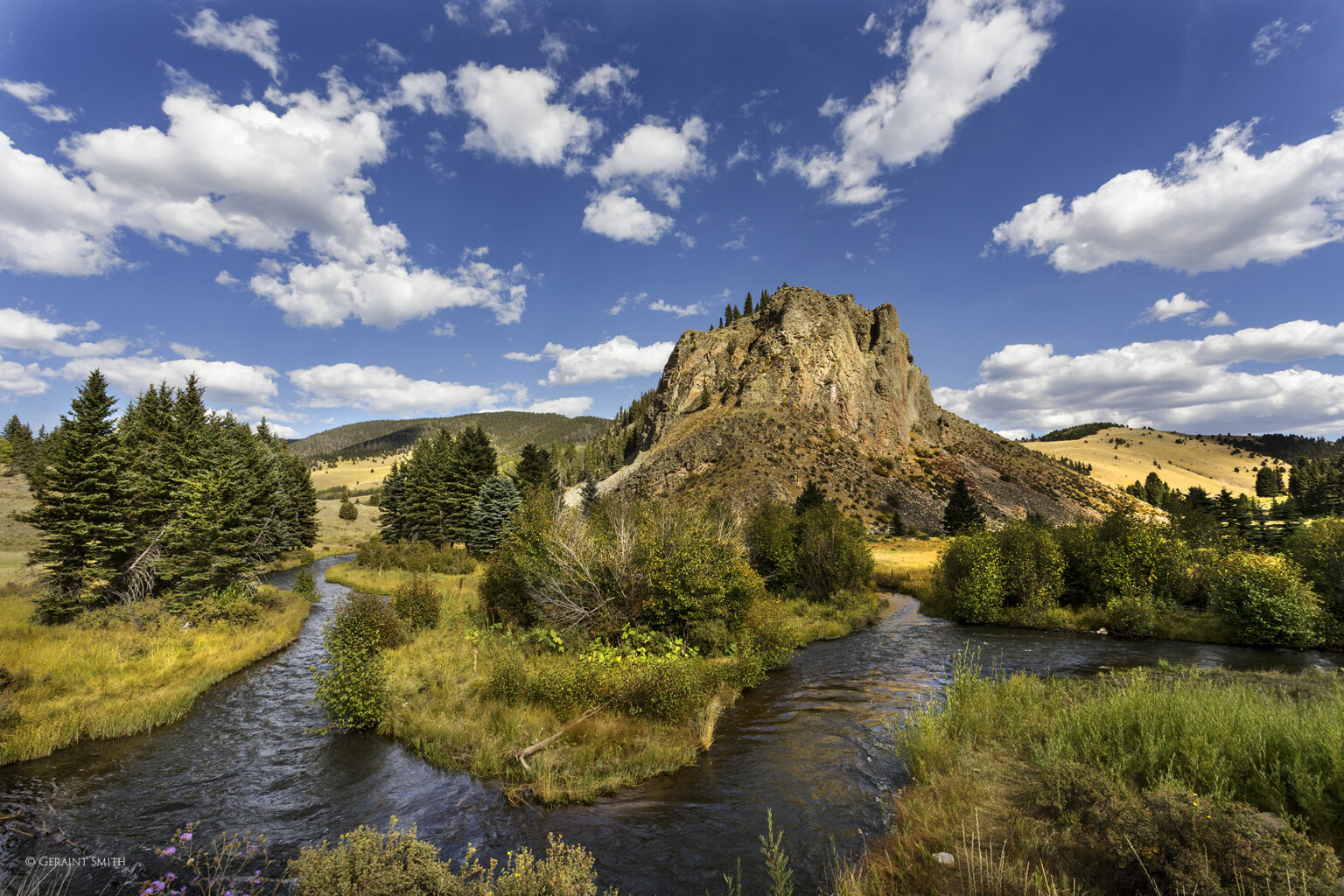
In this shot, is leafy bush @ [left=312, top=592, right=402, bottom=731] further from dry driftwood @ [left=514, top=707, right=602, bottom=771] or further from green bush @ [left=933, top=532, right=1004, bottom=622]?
green bush @ [left=933, top=532, right=1004, bottom=622]

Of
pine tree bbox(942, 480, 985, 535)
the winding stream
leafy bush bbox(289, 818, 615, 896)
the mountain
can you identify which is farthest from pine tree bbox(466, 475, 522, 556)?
pine tree bbox(942, 480, 985, 535)

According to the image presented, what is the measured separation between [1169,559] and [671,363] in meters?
113

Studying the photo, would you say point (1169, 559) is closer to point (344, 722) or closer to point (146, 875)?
point (344, 722)

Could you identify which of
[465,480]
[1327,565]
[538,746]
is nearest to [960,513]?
[1327,565]

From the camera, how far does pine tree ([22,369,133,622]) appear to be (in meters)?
22.7

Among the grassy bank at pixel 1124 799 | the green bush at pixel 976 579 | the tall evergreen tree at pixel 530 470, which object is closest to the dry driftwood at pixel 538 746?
the grassy bank at pixel 1124 799

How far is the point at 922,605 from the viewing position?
36250 mm

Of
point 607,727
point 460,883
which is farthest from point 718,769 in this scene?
point 460,883

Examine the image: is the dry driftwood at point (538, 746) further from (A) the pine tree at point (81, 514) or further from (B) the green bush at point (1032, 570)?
(B) the green bush at point (1032, 570)

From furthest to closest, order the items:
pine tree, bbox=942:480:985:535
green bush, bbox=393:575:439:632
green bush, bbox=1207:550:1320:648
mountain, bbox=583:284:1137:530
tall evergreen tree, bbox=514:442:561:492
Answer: mountain, bbox=583:284:1137:530 → pine tree, bbox=942:480:985:535 → tall evergreen tree, bbox=514:442:561:492 → green bush, bbox=393:575:439:632 → green bush, bbox=1207:550:1320:648

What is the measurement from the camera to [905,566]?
47906mm

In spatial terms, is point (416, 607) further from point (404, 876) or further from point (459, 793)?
point (404, 876)

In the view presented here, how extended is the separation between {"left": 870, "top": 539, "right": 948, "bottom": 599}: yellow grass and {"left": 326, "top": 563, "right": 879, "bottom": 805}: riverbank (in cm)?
2661

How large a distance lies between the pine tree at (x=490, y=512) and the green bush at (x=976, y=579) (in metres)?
39.5
